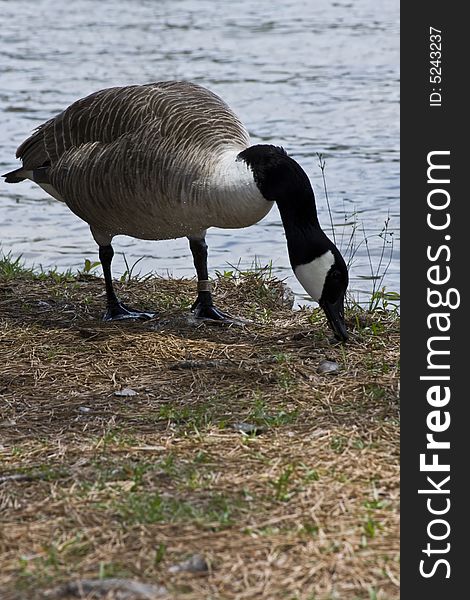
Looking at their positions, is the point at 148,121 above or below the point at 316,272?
above

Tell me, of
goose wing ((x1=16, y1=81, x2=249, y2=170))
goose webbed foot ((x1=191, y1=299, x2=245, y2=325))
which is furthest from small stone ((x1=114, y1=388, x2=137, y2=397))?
goose wing ((x1=16, y1=81, x2=249, y2=170))

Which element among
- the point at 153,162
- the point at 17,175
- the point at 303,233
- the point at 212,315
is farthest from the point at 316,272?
the point at 17,175

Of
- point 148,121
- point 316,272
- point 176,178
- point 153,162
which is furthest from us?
point 148,121

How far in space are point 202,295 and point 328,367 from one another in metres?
1.42

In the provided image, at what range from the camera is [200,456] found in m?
4.52

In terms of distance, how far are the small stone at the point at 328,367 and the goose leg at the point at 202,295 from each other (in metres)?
1.15

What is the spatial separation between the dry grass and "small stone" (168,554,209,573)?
0.06 feet

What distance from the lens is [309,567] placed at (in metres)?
3.65

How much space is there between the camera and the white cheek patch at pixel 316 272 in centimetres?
615

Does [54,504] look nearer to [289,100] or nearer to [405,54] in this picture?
[405,54]

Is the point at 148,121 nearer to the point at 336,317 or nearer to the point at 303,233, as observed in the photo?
the point at 303,233

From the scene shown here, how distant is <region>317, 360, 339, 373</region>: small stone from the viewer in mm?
5723

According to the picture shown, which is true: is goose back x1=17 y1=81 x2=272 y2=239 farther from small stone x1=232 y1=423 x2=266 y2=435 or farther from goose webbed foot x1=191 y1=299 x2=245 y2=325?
small stone x1=232 y1=423 x2=266 y2=435

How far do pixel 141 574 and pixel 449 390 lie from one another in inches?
61.5
